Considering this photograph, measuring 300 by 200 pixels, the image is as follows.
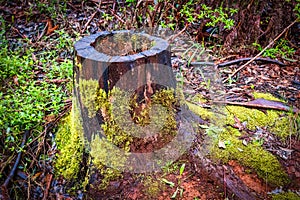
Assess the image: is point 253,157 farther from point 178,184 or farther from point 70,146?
point 70,146

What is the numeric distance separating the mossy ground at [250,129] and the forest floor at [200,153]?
0.03m

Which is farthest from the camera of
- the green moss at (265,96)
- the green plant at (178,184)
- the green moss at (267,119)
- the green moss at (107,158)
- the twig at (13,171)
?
the green moss at (265,96)

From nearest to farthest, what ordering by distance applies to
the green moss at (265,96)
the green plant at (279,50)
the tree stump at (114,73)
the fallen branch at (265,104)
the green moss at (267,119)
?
the tree stump at (114,73) < the green moss at (267,119) < the fallen branch at (265,104) < the green moss at (265,96) < the green plant at (279,50)

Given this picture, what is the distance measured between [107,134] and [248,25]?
2740 millimetres

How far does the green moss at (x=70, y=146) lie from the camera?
219 centimetres

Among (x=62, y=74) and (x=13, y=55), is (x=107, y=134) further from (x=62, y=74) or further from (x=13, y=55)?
(x=13, y=55)

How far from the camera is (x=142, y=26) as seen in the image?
388 cm

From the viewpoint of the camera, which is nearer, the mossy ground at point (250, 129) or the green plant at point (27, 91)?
the mossy ground at point (250, 129)

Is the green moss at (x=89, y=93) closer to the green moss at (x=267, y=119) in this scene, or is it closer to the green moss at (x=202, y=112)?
the green moss at (x=202, y=112)

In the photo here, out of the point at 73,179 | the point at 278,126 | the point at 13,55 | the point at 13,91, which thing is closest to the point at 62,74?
the point at 13,91

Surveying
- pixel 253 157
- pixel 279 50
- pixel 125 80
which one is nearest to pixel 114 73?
pixel 125 80

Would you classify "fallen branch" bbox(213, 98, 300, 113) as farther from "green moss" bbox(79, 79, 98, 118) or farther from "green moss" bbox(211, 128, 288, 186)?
"green moss" bbox(79, 79, 98, 118)

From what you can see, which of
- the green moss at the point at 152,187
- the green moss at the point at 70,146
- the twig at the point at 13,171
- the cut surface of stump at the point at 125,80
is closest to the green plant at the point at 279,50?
the cut surface of stump at the point at 125,80

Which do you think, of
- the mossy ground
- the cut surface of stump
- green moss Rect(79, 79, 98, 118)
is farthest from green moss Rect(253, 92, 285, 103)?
green moss Rect(79, 79, 98, 118)
